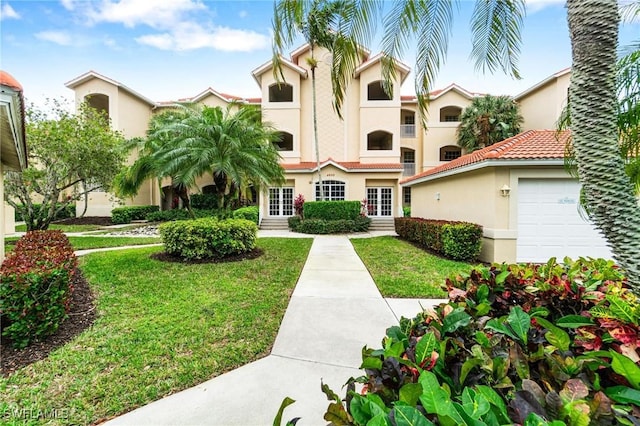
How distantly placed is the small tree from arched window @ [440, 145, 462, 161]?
22806 mm

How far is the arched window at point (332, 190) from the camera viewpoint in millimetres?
19719

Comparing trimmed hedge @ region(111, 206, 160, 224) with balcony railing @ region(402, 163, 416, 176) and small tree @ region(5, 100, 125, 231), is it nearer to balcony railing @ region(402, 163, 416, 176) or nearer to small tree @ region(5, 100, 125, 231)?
small tree @ region(5, 100, 125, 231)

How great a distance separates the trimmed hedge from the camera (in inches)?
823

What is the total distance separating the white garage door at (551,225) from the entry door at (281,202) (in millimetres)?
14156

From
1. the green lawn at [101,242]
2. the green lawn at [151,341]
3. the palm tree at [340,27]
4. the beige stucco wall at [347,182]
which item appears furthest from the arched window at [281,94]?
the palm tree at [340,27]

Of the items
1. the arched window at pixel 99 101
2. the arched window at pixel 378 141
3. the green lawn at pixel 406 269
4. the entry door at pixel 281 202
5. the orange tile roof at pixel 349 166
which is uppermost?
the arched window at pixel 99 101

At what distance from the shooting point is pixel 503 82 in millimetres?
4125

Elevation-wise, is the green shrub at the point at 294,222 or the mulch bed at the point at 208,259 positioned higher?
the green shrub at the point at 294,222

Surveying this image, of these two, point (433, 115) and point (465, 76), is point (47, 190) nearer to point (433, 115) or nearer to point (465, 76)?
point (465, 76)

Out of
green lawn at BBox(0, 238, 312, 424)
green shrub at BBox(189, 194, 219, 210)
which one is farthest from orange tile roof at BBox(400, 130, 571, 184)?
green shrub at BBox(189, 194, 219, 210)

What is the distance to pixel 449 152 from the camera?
2498 cm

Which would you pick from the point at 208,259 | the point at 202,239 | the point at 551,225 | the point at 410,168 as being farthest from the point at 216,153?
the point at 410,168

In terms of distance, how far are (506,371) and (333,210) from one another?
15911 millimetres

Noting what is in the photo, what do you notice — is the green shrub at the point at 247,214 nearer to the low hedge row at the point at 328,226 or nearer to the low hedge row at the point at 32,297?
the low hedge row at the point at 328,226
